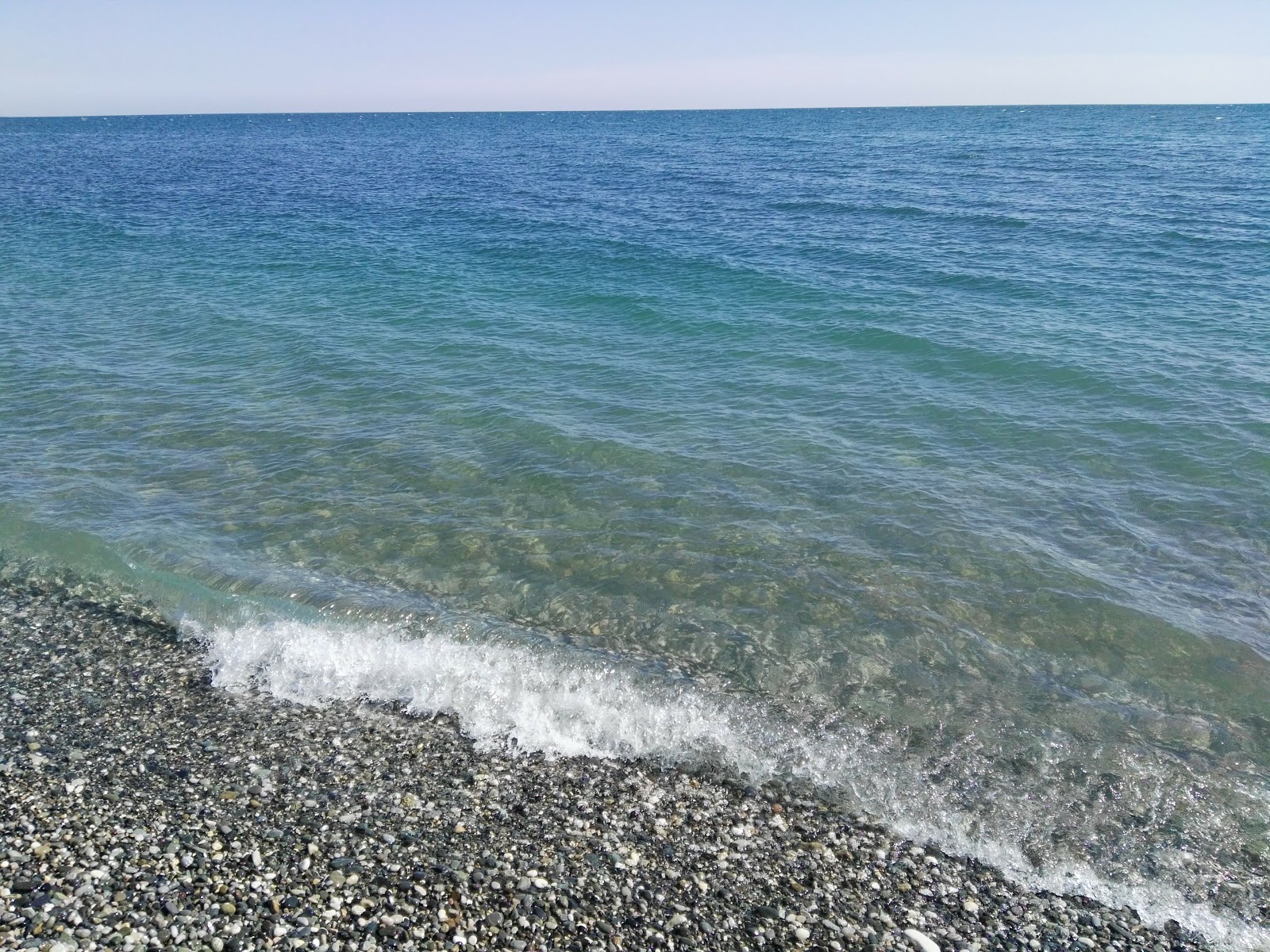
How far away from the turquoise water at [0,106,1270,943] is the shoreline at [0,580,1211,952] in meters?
0.65

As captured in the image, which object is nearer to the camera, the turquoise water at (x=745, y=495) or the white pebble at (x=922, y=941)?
the white pebble at (x=922, y=941)

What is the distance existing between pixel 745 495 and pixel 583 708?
6521mm

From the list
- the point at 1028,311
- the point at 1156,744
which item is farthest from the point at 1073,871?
the point at 1028,311

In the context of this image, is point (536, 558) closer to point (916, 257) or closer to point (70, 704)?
point (70, 704)

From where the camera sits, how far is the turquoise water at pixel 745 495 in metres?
9.77

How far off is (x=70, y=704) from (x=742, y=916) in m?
8.05

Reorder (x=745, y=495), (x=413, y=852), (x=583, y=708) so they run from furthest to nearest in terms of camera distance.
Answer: (x=745, y=495)
(x=583, y=708)
(x=413, y=852)

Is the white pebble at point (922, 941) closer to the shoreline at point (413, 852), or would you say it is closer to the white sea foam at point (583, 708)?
the shoreline at point (413, 852)

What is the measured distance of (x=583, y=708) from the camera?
10070mm

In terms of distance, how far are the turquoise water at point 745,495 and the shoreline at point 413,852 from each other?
0.65 m

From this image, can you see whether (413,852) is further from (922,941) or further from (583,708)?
(922,941)

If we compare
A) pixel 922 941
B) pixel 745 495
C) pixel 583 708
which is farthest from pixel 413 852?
pixel 745 495

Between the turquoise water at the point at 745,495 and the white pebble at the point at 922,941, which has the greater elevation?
the turquoise water at the point at 745,495

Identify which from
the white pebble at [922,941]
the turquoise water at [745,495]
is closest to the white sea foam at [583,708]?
the turquoise water at [745,495]
